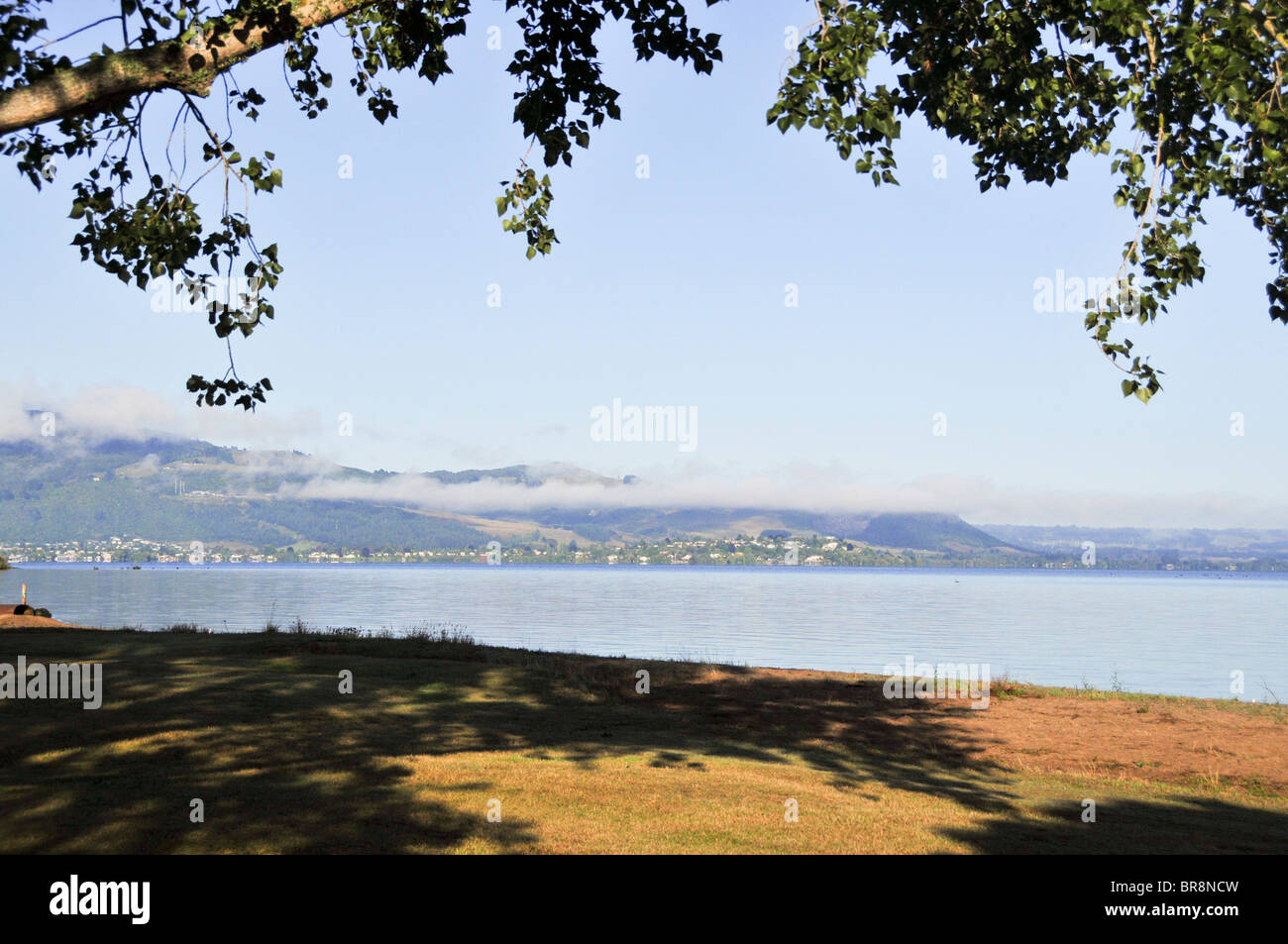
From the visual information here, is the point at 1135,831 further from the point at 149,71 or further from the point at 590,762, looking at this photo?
the point at 149,71

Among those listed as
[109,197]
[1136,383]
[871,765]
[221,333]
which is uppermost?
[109,197]

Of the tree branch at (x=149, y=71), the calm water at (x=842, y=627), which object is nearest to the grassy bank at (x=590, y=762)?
the tree branch at (x=149, y=71)

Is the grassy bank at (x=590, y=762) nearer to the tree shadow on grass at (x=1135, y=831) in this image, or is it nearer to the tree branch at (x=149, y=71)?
the tree shadow on grass at (x=1135, y=831)

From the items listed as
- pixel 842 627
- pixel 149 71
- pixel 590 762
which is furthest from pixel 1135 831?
pixel 842 627

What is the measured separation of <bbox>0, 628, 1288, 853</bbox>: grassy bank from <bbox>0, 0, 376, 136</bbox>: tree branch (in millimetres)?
6012

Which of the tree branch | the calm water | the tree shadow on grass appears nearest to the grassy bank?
the tree shadow on grass

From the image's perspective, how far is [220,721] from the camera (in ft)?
45.4

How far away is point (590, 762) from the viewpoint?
12672 mm

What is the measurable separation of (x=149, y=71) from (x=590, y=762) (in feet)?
30.5
